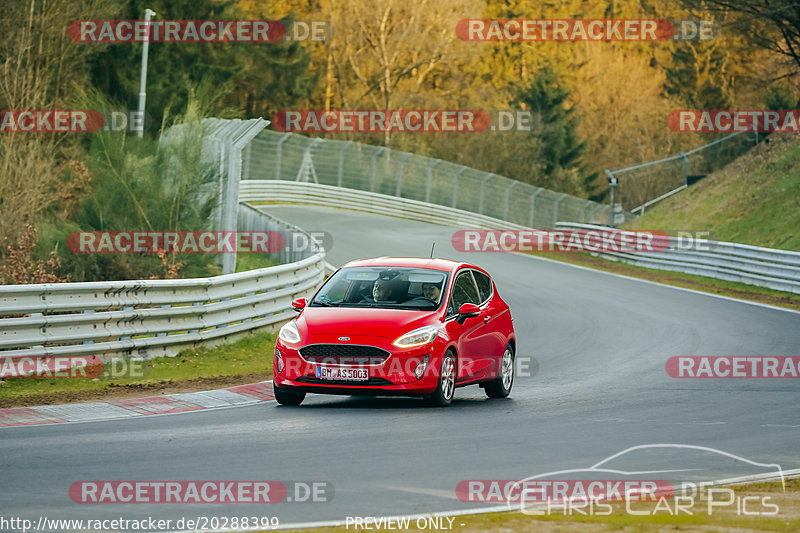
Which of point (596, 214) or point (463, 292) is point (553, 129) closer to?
point (596, 214)

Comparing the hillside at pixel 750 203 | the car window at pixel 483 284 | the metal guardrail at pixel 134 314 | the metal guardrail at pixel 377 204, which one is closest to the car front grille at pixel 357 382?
the car window at pixel 483 284

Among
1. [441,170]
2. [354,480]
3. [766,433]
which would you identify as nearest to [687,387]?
[766,433]

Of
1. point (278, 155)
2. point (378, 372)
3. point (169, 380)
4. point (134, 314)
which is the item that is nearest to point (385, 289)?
point (378, 372)

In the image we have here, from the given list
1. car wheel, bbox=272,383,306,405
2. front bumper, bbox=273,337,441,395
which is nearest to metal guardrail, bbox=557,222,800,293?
front bumper, bbox=273,337,441,395

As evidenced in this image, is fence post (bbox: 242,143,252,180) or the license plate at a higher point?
fence post (bbox: 242,143,252,180)

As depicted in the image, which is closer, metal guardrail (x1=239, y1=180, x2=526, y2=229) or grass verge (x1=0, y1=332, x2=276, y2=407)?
grass verge (x1=0, y1=332, x2=276, y2=407)

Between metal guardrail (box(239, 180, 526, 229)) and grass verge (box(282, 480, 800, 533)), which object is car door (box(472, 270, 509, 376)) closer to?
grass verge (box(282, 480, 800, 533))

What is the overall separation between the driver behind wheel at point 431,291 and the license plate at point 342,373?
1.51 m

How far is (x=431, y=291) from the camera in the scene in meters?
13.4

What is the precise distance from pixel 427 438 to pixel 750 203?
3500cm

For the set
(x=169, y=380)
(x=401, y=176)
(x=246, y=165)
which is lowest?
(x=169, y=380)

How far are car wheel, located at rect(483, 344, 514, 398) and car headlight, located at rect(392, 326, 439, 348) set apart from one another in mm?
1836

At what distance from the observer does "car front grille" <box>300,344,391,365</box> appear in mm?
12109

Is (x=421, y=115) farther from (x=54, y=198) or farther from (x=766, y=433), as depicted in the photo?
(x=766, y=433)
